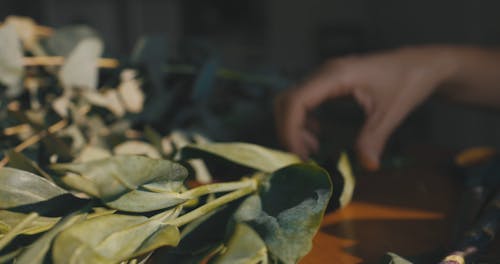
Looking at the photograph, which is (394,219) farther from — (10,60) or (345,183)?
(10,60)

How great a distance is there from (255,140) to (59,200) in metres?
0.30

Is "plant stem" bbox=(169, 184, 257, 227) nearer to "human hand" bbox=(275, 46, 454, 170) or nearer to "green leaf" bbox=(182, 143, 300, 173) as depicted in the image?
"green leaf" bbox=(182, 143, 300, 173)

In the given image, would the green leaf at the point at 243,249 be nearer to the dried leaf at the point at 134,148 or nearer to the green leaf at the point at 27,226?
the green leaf at the point at 27,226

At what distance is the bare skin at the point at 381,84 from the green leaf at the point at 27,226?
0.28m

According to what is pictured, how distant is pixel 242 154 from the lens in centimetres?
30

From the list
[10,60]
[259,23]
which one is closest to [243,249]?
[10,60]

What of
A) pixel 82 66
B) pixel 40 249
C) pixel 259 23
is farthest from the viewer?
pixel 259 23

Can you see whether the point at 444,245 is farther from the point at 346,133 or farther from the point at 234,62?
the point at 234,62

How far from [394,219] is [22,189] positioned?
9.2 inches

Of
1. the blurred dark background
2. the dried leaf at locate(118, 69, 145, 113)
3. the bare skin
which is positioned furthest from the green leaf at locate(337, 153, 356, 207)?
the blurred dark background

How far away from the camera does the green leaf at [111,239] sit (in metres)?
0.18

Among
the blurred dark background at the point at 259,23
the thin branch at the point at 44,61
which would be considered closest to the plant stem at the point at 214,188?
the thin branch at the point at 44,61

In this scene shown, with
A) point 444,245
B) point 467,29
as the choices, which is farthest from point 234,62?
point 444,245

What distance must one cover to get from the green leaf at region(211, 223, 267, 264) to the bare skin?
0.83 feet
